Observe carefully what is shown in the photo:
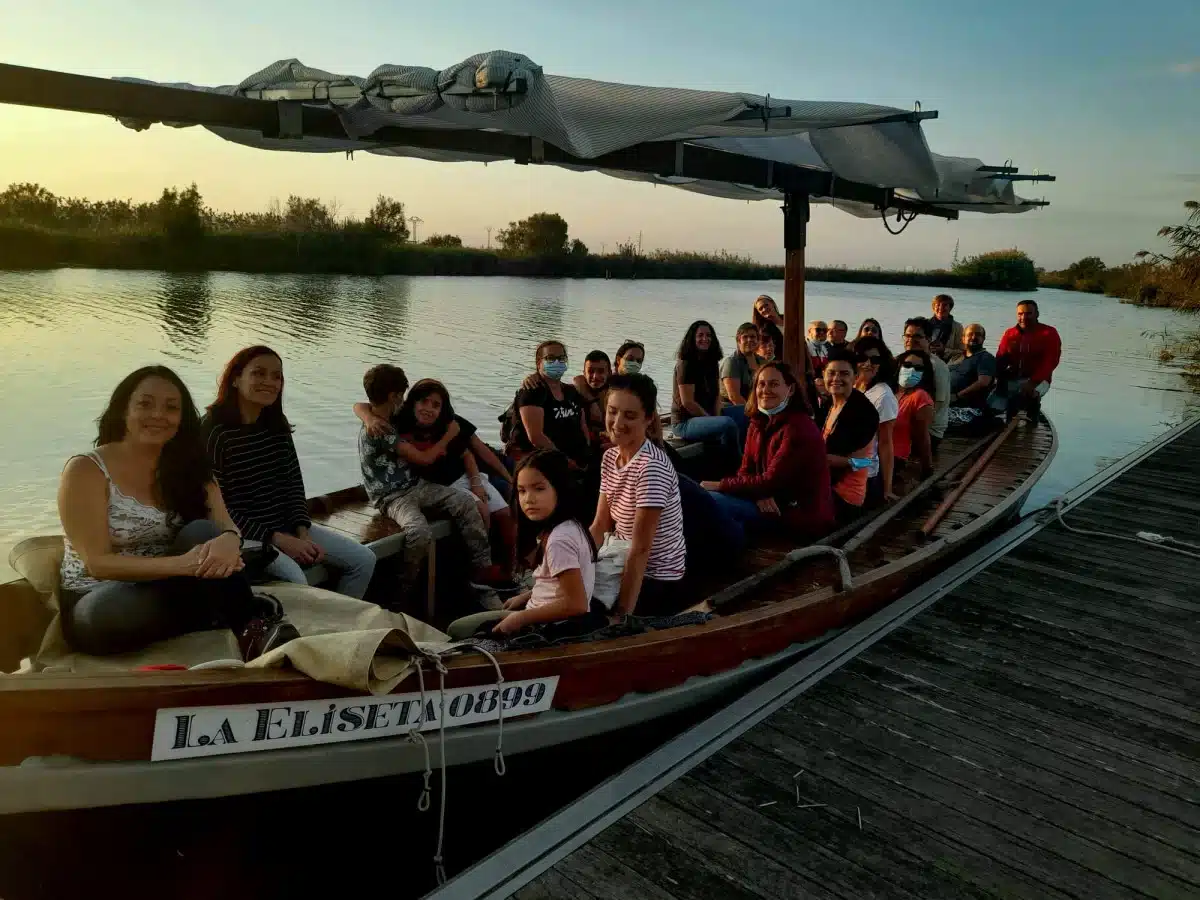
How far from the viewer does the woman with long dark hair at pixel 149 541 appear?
273cm

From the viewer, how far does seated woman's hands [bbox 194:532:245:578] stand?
2785mm

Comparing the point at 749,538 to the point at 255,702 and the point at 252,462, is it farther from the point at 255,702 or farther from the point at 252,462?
the point at 255,702

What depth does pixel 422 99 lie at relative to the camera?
3.46 meters

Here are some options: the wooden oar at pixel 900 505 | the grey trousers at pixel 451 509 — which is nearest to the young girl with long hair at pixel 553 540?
the grey trousers at pixel 451 509

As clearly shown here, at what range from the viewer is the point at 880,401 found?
17.8ft

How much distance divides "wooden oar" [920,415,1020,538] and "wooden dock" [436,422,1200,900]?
465mm

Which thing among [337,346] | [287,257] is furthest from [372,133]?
[287,257]

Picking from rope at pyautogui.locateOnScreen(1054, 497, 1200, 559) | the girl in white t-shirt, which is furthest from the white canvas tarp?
rope at pyautogui.locateOnScreen(1054, 497, 1200, 559)

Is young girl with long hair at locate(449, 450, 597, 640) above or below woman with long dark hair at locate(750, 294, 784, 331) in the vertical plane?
below

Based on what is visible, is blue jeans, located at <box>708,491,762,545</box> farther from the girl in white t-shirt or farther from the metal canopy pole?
the metal canopy pole

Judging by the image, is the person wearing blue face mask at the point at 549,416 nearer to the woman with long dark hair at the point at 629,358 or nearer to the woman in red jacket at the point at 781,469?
the woman with long dark hair at the point at 629,358

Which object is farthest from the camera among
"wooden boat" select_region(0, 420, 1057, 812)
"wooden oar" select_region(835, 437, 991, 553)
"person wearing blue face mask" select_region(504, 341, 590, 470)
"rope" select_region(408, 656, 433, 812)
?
"person wearing blue face mask" select_region(504, 341, 590, 470)

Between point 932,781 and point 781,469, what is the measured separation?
1.78m

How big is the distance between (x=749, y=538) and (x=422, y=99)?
280 cm
